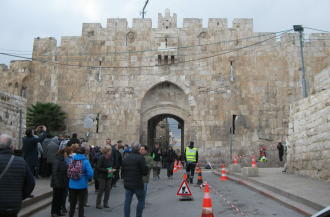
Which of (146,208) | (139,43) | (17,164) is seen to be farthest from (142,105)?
(17,164)

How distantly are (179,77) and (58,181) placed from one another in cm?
1518

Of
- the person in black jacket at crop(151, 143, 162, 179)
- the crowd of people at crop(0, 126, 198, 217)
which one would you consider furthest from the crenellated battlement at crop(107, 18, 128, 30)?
the crowd of people at crop(0, 126, 198, 217)

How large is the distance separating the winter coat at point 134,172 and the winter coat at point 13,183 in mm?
2156

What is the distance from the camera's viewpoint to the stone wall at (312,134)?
32.9 ft

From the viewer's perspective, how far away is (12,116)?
37.7 ft

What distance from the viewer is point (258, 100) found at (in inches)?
800

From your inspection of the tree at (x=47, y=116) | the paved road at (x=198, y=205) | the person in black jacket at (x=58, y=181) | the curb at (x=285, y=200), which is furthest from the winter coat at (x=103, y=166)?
the tree at (x=47, y=116)

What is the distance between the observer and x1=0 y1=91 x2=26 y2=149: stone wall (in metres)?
10.8

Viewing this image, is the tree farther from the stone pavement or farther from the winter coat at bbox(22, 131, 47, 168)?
the winter coat at bbox(22, 131, 47, 168)

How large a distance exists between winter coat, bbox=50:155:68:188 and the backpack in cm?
28

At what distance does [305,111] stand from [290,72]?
9.41m

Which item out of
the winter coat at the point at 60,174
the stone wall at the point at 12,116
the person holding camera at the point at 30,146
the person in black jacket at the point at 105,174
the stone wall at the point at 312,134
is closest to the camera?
the winter coat at the point at 60,174

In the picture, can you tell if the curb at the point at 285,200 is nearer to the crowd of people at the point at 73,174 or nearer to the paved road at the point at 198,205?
the paved road at the point at 198,205

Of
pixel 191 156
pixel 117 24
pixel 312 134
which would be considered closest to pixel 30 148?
pixel 191 156
